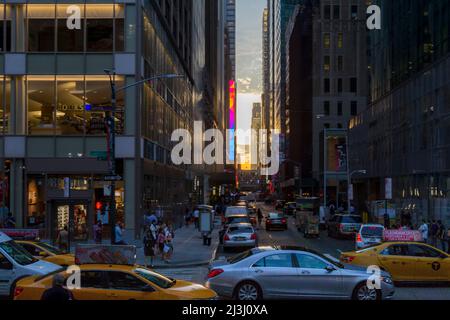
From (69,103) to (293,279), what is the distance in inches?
874

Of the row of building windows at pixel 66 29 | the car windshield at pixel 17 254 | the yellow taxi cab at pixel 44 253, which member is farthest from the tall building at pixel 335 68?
the car windshield at pixel 17 254

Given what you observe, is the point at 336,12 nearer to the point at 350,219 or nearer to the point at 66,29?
the point at 350,219

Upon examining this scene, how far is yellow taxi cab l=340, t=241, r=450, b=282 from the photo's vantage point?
1817 cm

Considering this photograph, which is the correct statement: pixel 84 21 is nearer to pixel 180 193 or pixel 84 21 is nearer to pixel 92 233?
pixel 92 233

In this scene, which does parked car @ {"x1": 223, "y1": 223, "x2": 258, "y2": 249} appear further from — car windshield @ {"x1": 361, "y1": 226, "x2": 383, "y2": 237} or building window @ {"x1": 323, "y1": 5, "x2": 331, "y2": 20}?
building window @ {"x1": 323, "y1": 5, "x2": 331, "y2": 20}

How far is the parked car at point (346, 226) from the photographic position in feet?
128

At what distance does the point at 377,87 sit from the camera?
63594mm

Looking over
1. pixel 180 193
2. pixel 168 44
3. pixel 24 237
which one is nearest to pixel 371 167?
pixel 180 193

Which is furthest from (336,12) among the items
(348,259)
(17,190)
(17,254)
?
(17,254)

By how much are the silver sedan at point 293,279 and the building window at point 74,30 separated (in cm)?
2175

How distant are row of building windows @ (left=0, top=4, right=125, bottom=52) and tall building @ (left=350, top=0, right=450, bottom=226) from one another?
1966 centimetres

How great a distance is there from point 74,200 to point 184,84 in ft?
99.4

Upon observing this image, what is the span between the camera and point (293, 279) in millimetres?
14578

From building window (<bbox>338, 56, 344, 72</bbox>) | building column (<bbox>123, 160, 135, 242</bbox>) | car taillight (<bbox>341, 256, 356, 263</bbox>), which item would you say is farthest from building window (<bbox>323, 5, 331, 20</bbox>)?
car taillight (<bbox>341, 256, 356, 263</bbox>)
